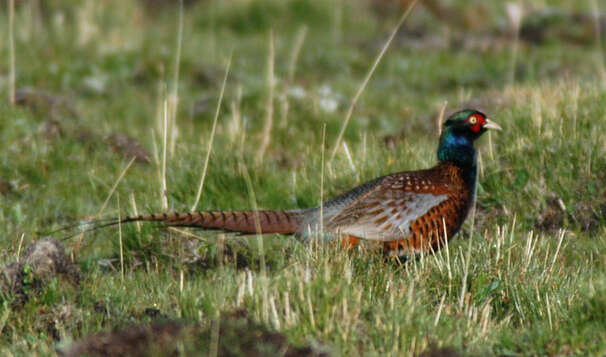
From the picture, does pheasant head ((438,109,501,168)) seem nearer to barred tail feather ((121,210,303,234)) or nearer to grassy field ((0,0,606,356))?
grassy field ((0,0,606,356))

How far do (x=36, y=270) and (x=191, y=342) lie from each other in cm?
164

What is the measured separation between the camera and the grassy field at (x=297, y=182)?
12.1 feet

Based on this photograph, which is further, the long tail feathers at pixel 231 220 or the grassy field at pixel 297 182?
the long tail feathers at pixel 231 220

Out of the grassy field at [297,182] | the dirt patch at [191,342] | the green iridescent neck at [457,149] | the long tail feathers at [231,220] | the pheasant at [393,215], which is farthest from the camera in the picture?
the green iridescent neck at [457,149]

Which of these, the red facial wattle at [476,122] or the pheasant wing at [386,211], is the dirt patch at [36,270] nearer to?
the pheasant wing at [386,211]

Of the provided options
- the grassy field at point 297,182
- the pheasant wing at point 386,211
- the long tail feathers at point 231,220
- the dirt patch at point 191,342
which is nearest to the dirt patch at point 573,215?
the grassy field at point 297,182

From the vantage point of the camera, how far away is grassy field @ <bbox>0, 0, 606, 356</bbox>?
12.1ft

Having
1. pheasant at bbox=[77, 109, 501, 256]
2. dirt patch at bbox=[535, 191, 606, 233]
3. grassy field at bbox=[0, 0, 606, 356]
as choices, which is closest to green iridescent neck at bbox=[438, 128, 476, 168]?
pheasant at bbox=[77, 109, 501, 256]

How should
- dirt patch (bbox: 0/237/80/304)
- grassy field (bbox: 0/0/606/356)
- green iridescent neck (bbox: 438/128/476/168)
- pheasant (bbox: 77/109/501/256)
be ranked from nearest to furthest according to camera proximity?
grassy field (bbox: 0/0/606/356), dirt patch (bbox: 0/237/80/304), pheasant (bbox: 77/109/501/256), green iridescent neck (bbox: 438/128/476/168)

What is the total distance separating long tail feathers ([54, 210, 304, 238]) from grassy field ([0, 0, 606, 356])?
0.12 m

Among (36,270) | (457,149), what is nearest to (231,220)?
(36,270)

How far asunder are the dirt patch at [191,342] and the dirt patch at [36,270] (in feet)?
3.71

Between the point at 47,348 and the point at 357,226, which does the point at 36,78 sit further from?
the point at 47,348

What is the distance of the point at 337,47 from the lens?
1180cm
